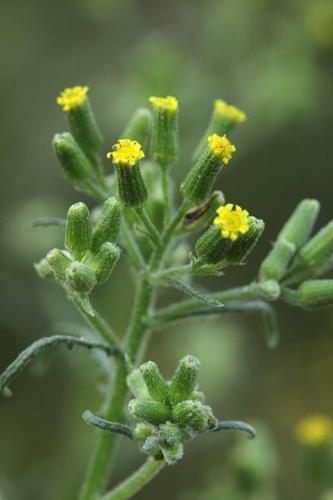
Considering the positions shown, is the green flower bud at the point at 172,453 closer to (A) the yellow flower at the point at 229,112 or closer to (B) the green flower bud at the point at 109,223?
(B) the green flower bud at the point at 109,223

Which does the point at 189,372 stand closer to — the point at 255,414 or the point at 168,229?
the point at 168,229

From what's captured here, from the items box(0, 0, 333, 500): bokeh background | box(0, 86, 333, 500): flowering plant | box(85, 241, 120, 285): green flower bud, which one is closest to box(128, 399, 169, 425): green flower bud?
box(0, 86, 333, 500): flowering plant

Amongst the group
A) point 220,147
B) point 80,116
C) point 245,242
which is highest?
A: point 80,116

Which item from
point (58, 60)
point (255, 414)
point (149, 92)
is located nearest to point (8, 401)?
point (255, 414)

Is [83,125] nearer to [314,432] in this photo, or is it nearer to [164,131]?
[164,131]

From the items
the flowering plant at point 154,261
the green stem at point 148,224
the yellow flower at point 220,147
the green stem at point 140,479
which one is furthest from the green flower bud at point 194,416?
the yellow flower at point 220,147

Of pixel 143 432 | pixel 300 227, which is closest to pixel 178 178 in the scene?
pixel 300 227

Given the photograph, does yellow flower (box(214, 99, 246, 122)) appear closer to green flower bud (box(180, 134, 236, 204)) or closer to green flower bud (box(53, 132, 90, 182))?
green flower bud (box(180, 134, 236, 204))
